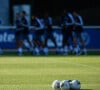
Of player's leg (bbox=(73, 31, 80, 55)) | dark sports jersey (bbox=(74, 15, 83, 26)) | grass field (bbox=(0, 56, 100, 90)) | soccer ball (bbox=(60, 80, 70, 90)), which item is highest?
soccer ball (bbox=(60, 80, 70, 90))

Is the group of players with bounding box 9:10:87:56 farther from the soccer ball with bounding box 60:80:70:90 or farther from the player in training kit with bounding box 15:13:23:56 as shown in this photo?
the soccer ball with bounding box 60:80:70:90

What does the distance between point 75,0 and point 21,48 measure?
812 centimetres

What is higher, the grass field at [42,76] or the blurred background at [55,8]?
the blurred background at [55,8]

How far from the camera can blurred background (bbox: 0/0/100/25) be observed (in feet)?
109

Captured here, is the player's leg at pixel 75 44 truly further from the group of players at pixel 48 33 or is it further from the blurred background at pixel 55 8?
the blurred background at pixel 55 8

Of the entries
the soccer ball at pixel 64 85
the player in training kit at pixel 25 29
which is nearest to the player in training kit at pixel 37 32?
the player in training kit at pixel 25 29

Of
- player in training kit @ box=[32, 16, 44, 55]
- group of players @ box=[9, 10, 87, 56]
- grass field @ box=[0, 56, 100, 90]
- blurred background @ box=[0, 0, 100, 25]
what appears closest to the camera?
grass field @ box=[0, 56, 100, 90]

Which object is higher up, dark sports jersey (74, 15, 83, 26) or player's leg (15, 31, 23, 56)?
dark sports jersey (74, 15, 83, 26)

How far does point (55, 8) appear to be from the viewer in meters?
34.1

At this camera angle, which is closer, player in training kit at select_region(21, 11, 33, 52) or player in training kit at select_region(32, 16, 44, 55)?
player in training kit at select_region(21, 11, 33, 52)

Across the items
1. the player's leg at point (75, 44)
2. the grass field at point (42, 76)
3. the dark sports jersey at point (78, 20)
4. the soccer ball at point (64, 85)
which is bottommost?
the player's leg at point (75, 44)

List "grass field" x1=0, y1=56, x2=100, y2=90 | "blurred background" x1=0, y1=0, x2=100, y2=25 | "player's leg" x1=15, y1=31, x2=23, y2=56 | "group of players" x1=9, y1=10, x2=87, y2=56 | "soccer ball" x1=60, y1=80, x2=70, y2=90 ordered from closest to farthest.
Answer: "soccer ball" x1=60, y1=80, x2=70, y2=90
"grass field" x1=0, y1=56, x2=100, y2=90
"player's leg" x1=15, y1=31, x2=23, y2=56
"group of players" x1=9, y1=10, x2=87, y2=56
"blurred background" x1=0, y1=0, x2=100, y2=25

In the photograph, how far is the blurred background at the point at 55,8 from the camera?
109 feet

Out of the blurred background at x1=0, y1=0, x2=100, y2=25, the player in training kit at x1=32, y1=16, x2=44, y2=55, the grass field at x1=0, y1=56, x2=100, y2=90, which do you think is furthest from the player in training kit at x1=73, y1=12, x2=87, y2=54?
the grass field at x1=0, y1=56, x2=100, y2=90
